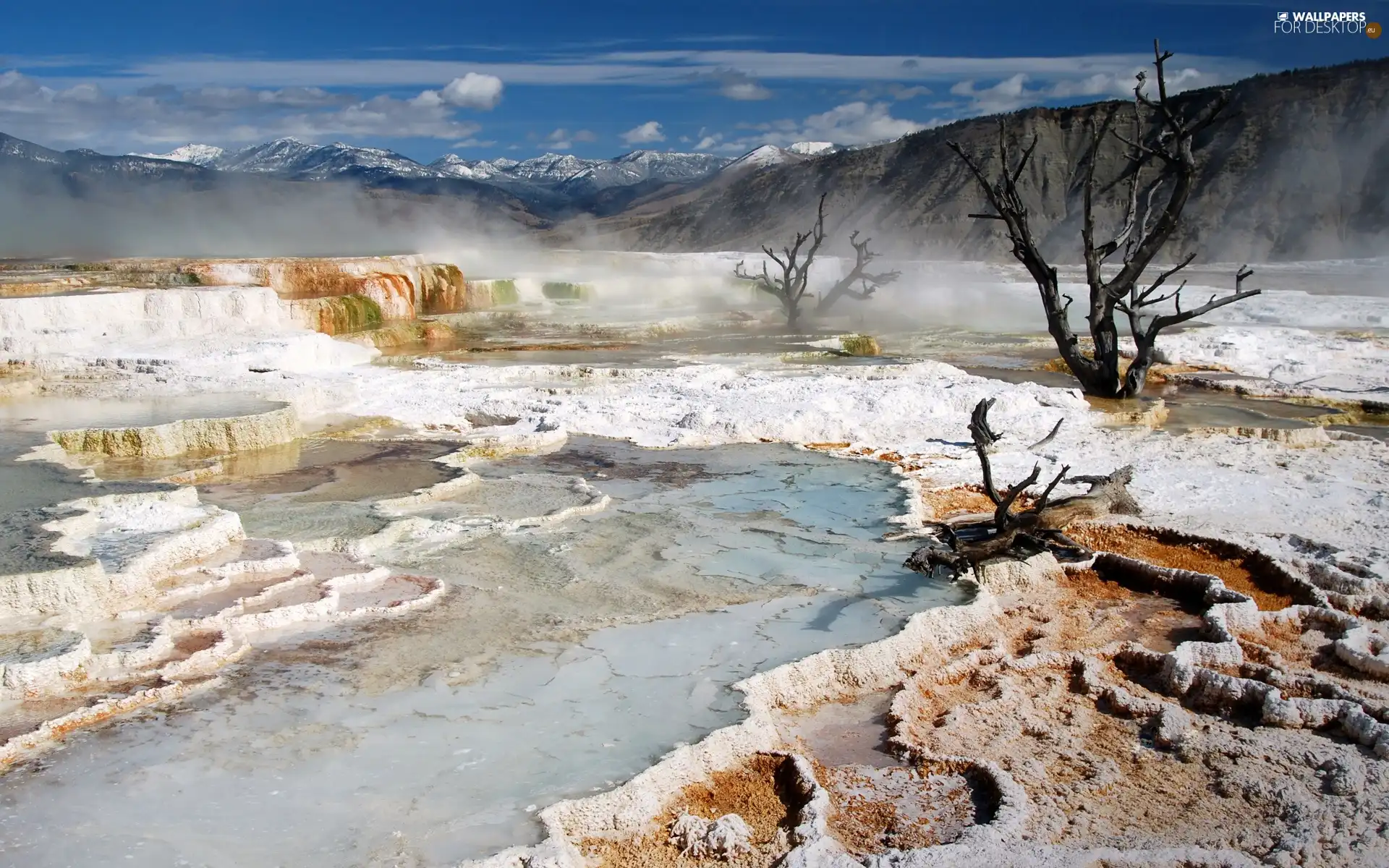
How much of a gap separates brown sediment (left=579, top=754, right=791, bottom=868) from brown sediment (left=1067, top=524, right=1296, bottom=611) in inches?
87.7

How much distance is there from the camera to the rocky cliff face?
3484 cm

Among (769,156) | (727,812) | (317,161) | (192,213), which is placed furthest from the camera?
(317,161)

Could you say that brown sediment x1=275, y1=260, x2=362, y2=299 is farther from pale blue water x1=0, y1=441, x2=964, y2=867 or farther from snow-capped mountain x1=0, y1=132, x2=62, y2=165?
snow-capped mountain x1=0, y1=132, x2=62, y2=165

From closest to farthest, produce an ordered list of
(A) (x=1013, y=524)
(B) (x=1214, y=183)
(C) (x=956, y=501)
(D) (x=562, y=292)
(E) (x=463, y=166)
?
(A) (x=1013, y=524) → (C) (x=956, y=501) → (D) (x=562, y=292) → (B) (x=1214, y=183) → (E) (x=463, y=166)

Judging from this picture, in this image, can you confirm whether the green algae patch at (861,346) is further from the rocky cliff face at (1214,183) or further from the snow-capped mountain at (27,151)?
the snow-capped mountain at (27,151)

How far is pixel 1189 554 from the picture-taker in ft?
15.1

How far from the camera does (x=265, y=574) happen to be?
13.2ft

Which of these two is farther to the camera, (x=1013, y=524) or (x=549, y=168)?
(x=549, y=168)

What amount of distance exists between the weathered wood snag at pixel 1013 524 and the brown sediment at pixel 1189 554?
117 mm

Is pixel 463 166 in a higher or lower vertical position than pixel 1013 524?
higher

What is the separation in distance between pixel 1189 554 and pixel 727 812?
109 inches

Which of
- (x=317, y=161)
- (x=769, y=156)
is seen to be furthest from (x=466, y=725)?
(x=317, y=161)

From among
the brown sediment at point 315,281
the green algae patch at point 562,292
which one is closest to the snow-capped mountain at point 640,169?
the green algae patch at point 562,292

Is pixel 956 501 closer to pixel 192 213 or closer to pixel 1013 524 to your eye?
pixel 1013 524
